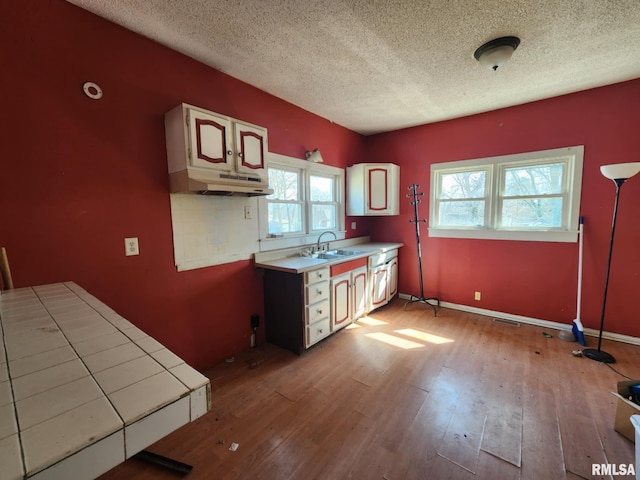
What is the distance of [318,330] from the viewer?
2646 millimetres

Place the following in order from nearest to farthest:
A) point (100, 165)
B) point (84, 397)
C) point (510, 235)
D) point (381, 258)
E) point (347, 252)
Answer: point (84, 397) < point (100, 165) < point (510, 235) < point (347, 252) < point (381, 258)

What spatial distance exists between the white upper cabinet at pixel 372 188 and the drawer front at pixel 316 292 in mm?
1447

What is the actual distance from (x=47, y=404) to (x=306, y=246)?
8.90 ft

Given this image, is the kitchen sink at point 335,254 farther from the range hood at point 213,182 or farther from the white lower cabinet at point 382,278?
the range hood at point 213,182

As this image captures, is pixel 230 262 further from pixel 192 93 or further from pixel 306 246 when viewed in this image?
pixel 192 93

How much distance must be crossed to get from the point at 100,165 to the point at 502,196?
3885 mm

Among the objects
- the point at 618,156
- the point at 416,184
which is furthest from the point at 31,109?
the point at 618,156

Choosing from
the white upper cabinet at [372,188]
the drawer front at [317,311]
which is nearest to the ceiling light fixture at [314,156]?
the white upper cabinet at [372,188]

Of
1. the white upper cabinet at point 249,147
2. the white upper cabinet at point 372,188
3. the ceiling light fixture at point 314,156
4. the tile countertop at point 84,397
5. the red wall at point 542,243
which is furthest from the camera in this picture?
the white upper cabinet at point 372,188

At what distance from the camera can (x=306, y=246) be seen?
321 cm

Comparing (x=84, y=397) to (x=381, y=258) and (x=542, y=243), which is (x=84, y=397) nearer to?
(x=381, y=258)

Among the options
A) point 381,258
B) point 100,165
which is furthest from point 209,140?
point 381,258

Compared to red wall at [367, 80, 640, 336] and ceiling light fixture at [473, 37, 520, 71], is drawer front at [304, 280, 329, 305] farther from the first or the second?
ceiling light fixture at [473, 37, 520, 71]

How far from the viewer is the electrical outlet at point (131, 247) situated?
184cm
